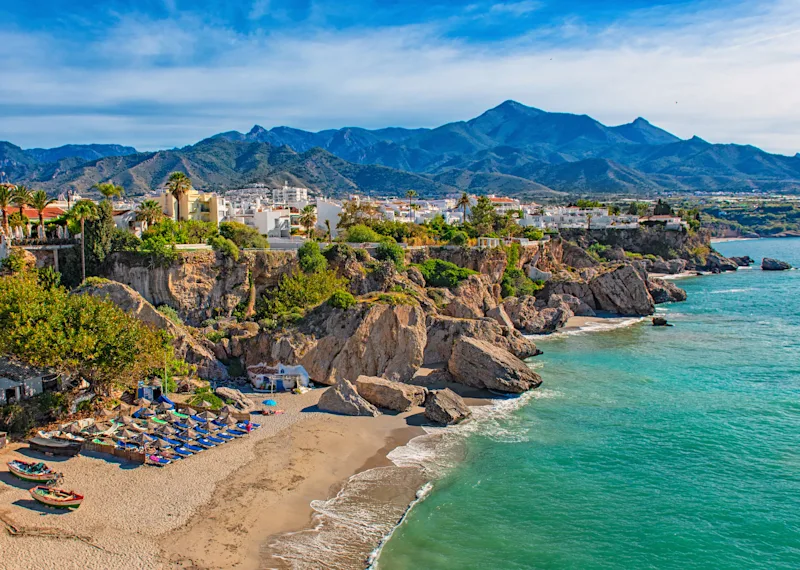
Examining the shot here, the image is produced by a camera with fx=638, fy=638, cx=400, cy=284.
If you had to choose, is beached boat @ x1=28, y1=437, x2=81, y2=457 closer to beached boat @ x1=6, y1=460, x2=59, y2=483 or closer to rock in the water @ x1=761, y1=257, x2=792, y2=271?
beached boat @ x1=6, y1=460, x2=59, y2=483

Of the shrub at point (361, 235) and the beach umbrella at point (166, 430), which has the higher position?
the shrub at point (361, 235)

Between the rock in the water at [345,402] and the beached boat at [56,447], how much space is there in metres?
11.0

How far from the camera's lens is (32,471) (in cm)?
2227

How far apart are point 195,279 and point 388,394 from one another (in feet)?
63.6

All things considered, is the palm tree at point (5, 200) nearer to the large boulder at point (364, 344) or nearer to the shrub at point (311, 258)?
the shrub at point (311, 258)

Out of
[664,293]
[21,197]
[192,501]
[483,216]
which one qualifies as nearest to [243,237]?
[21,197]

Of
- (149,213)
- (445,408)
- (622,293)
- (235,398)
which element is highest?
(149,213)

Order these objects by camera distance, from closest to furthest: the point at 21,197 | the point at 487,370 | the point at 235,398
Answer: the point at 235,398 → the point at 487,370 → the point at 21,197

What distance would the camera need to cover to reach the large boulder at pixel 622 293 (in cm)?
6288

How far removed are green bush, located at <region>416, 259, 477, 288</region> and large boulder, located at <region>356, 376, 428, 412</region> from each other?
885 inches

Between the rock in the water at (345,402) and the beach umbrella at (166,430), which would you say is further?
the rock in the water at (345,402)

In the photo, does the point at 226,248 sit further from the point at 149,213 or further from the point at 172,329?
the point at 172,329

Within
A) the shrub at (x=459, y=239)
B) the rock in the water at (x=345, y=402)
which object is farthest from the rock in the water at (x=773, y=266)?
the rock in the water at (x=345, y=402)

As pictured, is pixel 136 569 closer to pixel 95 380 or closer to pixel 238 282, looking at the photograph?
pixel 95 380
